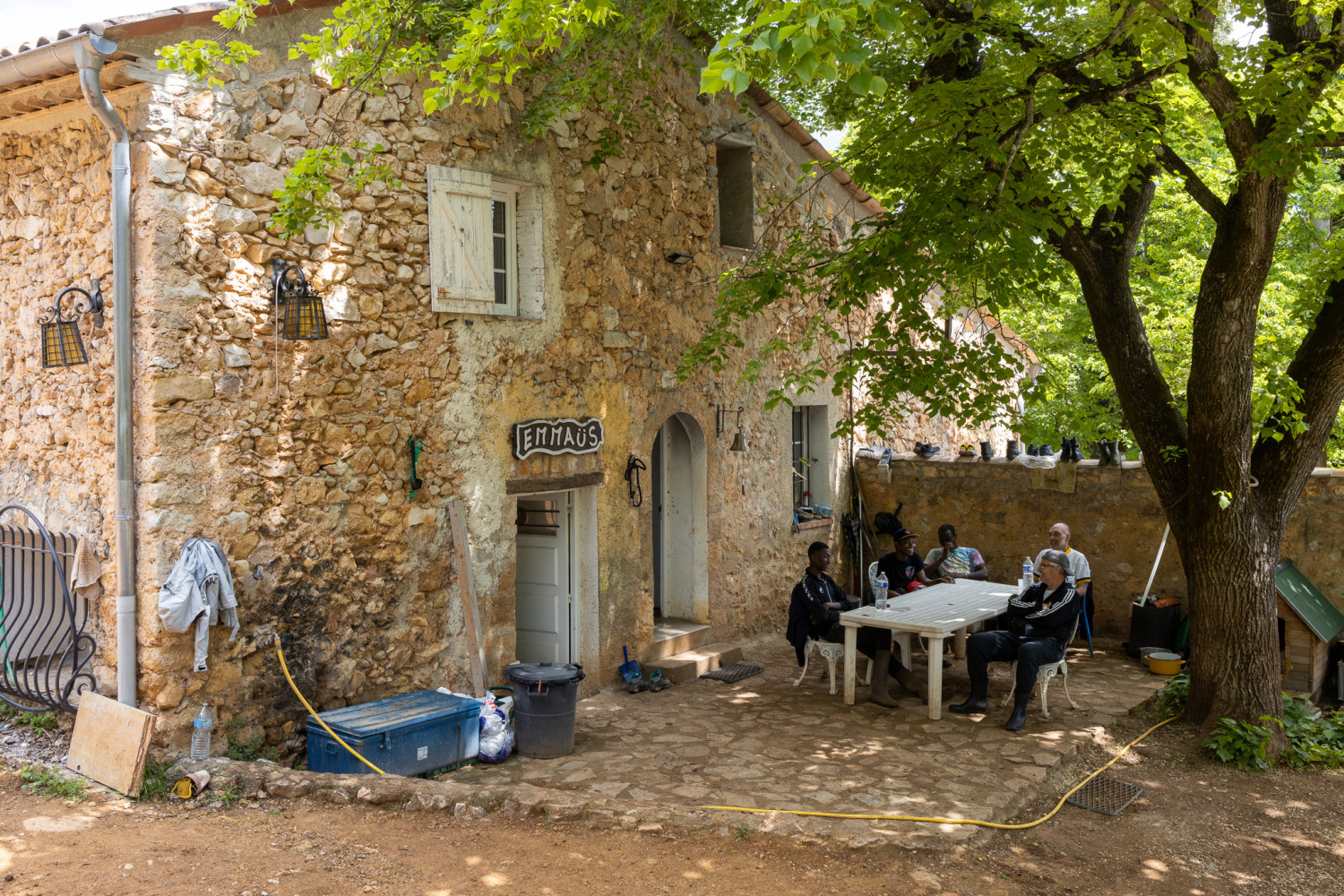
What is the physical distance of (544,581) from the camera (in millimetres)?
8406

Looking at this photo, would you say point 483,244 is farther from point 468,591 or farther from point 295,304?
point 468,591

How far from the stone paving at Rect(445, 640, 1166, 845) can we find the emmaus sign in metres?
2.07

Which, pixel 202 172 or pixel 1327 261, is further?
pixel 1327 261

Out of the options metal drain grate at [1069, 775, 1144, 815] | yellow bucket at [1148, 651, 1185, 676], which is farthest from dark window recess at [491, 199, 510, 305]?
yellow bucket at [1148, 651, 1185, 676]

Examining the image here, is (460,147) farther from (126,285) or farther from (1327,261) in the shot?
(1327,261)

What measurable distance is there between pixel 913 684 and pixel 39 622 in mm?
6463

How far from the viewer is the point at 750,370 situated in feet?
28.1

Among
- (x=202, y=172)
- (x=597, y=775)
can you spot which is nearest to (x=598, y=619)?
(x=597, y=775)

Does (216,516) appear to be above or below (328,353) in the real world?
below

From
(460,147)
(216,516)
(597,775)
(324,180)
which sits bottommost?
(597,775)

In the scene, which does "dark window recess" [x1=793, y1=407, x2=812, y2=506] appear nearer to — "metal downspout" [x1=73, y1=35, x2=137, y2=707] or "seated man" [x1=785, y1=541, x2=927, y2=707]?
"seated man" [x1=785, y1=541, x2=927, y2=707]

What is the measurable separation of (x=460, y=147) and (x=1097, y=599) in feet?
25.4

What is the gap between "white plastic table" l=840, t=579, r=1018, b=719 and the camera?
24.3 ft

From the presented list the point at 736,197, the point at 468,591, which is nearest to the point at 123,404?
the point at 468,591
